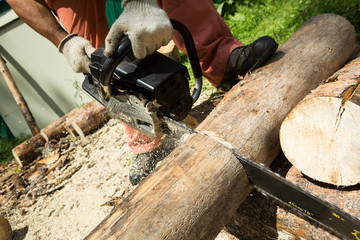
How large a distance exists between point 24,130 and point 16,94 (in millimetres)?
1202

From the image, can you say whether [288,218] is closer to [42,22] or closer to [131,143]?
[131,143]

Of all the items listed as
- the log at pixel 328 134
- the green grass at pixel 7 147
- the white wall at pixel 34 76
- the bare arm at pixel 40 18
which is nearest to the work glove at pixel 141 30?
the log at pixel 328 134

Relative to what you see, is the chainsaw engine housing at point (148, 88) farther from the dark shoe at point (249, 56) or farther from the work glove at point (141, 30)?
the dark shoe at point (249, 56)

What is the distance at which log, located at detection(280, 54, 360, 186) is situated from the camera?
4.98 feet

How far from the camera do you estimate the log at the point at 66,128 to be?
404cm

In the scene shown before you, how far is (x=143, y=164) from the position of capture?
2.98 meters

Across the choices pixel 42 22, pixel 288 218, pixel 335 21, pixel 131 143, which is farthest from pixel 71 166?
pixel 335 21

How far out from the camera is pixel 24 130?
229 inches

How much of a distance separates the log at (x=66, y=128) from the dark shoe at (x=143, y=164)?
1.30m

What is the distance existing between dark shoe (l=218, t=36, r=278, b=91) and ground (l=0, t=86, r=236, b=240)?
30.3 inches

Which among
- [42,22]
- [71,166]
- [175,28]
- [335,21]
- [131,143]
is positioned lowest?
[71,166]

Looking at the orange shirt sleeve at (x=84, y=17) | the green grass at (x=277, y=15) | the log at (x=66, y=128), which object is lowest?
the green grass at (x=277, y=15)

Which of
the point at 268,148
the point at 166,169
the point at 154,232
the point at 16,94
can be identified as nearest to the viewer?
the point at 154,232

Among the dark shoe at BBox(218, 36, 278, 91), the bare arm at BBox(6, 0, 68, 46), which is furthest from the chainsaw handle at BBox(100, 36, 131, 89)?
the bare arm at BBox(6, 0, 68, 46)
